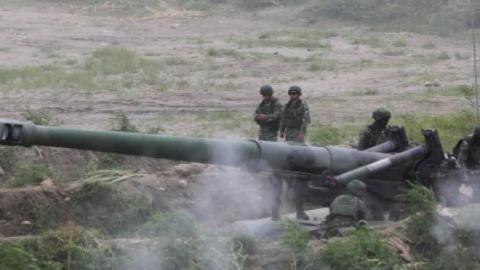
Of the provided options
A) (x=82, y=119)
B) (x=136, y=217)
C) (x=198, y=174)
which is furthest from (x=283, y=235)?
(x=82, y=119)

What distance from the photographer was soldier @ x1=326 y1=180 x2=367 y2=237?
11797 mm

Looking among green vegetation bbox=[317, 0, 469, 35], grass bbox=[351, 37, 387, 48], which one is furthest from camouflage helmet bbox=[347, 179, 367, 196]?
green vegetation bbox=[317, 0, 469, 35]

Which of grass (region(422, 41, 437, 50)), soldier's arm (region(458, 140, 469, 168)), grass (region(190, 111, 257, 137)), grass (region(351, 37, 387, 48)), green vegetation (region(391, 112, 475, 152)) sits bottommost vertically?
grass (region(190, 111, 257, 137))

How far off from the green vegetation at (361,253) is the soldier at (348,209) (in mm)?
713

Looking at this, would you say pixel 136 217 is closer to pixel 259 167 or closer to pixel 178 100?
pixel 259 167

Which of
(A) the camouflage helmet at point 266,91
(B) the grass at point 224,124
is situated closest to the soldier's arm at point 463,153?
(A) the camouflage helmet at point 266,91

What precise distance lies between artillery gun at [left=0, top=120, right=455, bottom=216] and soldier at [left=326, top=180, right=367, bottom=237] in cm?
13

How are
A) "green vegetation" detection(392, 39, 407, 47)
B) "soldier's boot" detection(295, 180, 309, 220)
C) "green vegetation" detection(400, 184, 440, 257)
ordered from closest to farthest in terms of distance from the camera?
"green vegetation" detection(400, 184, 440, 257) < "soldier's boot" detection(295, 180, 309, 220) < "green vegetation" detection(392, 39, 407, 47)

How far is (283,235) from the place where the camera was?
10.9m

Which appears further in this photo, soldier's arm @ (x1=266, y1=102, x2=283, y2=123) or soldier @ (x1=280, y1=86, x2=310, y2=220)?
soldier's arm @ (x1=266, y1=102, x2=283, y2=123)

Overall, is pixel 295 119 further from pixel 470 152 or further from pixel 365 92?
pixel 365 92

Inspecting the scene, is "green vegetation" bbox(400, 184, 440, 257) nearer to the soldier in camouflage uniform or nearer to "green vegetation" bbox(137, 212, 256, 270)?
"green vegetation" bbox(137, 212, 256, 270)

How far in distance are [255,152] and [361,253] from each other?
1.63 meters

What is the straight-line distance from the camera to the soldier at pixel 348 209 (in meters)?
11.8
